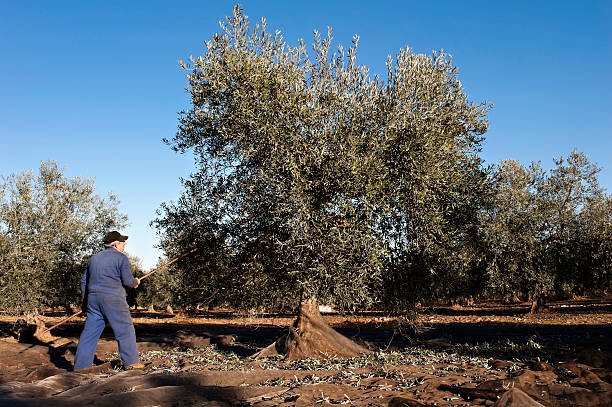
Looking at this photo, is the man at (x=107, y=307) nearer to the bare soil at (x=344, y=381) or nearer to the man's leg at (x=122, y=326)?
the man's leg at (x=122, y=326)

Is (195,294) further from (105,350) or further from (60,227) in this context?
(60,227)

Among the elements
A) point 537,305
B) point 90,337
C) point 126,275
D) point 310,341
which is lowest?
point 537,305

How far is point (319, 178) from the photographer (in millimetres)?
10586

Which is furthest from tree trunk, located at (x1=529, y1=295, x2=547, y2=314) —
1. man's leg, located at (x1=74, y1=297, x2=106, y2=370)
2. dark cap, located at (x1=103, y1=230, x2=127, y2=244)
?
man's leg, located at (x1=74, y1=297, x2=106, y2=370)

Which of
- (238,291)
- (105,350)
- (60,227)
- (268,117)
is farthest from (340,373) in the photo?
(60,227)

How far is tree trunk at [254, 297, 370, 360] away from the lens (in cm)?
1205

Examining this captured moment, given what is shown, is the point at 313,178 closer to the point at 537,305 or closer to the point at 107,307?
the point at 107,307

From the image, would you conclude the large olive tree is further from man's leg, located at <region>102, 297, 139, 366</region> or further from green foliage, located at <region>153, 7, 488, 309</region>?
man's leg, located at <region>102, 297, 139, 366</region>

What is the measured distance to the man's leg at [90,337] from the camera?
10.0 m

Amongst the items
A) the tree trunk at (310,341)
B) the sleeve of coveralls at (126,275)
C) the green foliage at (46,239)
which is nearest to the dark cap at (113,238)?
the sleeve of coveralls at (126,275)

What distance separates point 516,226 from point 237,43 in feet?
85.6

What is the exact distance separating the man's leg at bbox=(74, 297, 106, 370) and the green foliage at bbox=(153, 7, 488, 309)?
3.58 m

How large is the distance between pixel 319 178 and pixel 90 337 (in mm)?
6452

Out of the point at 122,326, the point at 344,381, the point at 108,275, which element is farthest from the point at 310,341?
the point at 108,275
